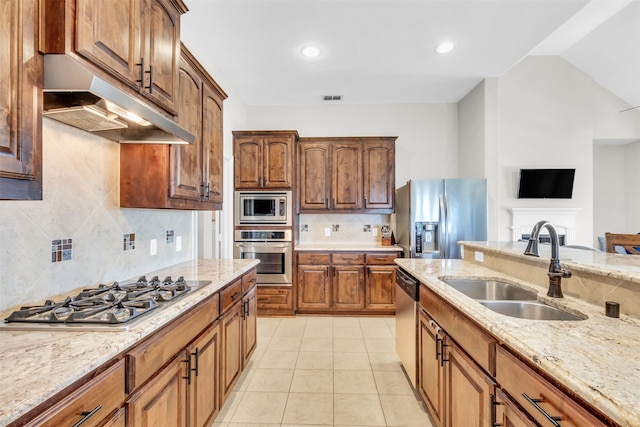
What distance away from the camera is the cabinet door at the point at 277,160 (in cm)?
386

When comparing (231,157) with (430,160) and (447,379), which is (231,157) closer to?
(430,160)

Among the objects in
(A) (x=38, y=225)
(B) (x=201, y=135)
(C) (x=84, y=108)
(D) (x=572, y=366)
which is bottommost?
(D) (x=572, y=366)

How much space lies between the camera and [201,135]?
2.20 metres

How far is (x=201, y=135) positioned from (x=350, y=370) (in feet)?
7.46

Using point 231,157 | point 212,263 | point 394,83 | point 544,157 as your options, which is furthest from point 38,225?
point 544,157

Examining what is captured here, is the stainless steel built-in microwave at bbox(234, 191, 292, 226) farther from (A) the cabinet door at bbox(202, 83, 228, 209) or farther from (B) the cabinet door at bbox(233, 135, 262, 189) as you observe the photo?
(A) the cabinet door at bbox(202, 83, 228, 209)

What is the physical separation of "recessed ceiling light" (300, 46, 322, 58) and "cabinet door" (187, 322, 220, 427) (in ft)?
8.99

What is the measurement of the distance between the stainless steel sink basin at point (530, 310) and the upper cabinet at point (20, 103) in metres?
1.99

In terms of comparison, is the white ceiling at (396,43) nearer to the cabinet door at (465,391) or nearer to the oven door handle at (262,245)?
the oven door handle at (262,245)

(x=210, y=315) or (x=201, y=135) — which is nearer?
(x=210, y=315)

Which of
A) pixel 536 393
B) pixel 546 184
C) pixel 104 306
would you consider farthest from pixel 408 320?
pixel 546 184

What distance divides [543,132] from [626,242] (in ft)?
5.53

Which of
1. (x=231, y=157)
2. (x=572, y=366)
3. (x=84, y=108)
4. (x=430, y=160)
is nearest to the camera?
(x=572, y=366)

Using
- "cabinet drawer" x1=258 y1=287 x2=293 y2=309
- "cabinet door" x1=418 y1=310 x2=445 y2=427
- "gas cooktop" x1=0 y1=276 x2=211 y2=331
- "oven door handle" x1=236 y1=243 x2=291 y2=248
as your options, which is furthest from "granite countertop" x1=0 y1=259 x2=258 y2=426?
"cabinet drawer" x1=258 y1=287 x2=293 y2=309
